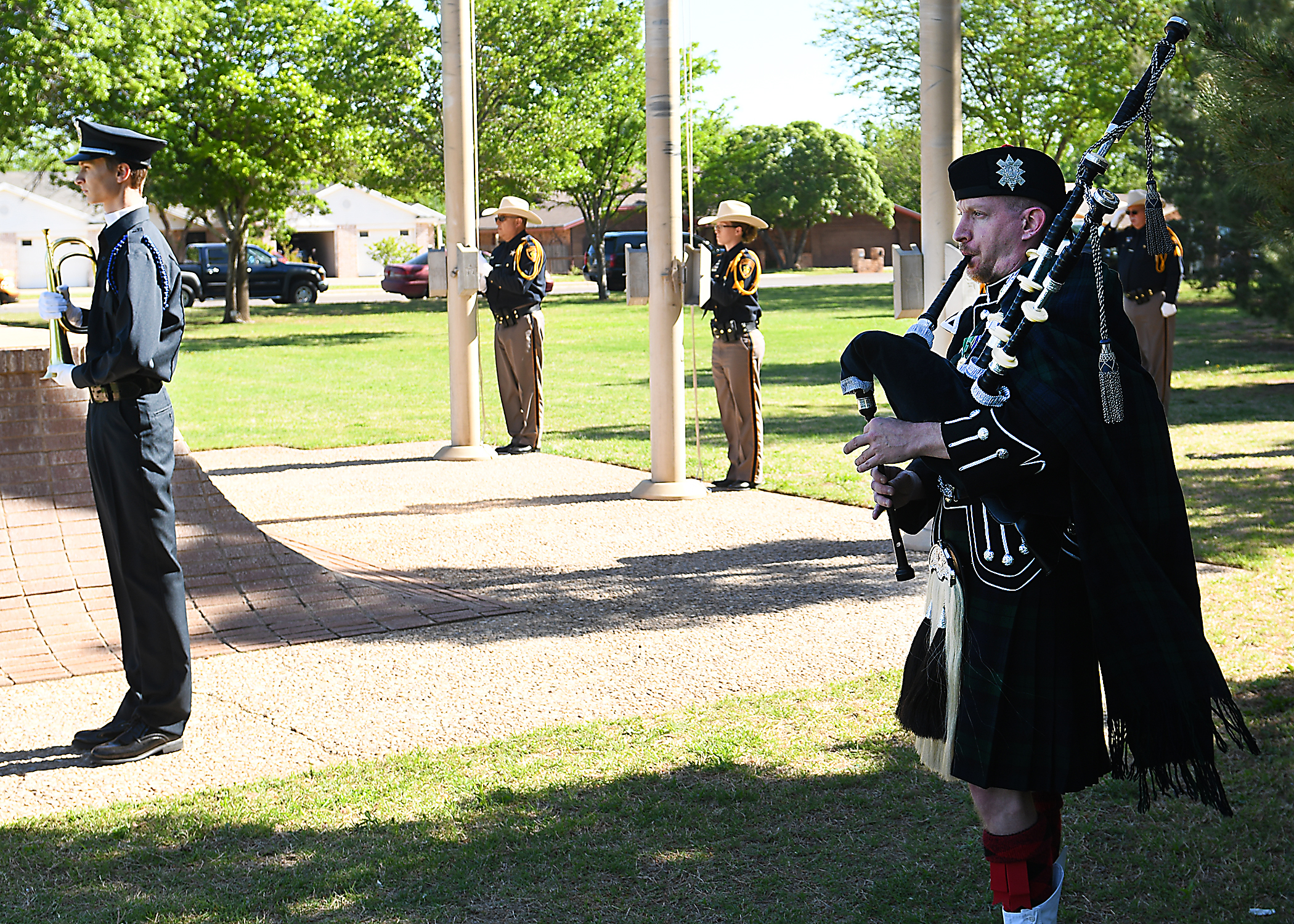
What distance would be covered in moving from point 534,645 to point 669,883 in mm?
2651

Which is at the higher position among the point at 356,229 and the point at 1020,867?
the point at 356,229

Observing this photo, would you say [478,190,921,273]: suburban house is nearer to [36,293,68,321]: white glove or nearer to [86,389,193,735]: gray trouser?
[36,293,68,321]: white glove

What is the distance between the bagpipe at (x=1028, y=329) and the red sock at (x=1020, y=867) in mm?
1003

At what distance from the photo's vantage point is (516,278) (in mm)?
13133

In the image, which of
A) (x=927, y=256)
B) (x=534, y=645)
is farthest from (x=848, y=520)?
(x=534, y=645)

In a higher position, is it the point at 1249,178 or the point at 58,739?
the point at 1249,178

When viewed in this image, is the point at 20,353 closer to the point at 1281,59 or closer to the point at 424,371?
the point at 1281,59

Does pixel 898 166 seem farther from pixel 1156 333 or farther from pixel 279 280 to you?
pixel 1156 333

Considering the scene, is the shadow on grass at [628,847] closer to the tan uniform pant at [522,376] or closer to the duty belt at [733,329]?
the duty belt at [733,329]

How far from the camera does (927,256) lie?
27.3ft

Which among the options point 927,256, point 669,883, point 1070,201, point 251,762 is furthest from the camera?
point 927,256

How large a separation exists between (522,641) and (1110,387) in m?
4.29

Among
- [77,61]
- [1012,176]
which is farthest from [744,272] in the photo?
[77,61]

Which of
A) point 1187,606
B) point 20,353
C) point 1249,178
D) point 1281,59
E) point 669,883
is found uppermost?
point 1281,59
